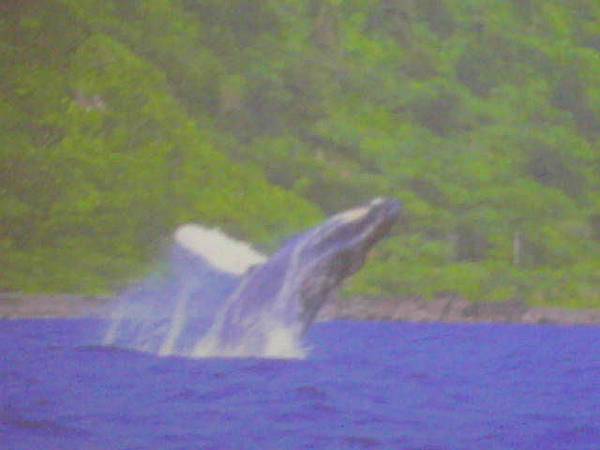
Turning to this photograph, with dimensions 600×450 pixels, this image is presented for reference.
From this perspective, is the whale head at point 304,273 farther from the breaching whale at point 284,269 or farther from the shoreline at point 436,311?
the shoreline at point 436,311

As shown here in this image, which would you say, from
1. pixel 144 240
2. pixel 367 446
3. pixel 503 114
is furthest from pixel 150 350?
pixel 503 114

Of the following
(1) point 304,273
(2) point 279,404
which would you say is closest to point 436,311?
(1) point 304,273

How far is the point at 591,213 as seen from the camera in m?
49.1

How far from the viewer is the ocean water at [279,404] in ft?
19.4

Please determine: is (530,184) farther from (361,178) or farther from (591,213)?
(361,178)

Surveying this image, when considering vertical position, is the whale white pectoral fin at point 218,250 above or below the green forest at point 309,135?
A: below

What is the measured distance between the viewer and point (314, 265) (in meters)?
7.47

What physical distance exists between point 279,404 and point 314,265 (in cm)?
89

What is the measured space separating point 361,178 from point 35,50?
13.1m

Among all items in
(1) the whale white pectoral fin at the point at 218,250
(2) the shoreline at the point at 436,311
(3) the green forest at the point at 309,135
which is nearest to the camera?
(1) the whale white pectoral fin at the point at 218,250

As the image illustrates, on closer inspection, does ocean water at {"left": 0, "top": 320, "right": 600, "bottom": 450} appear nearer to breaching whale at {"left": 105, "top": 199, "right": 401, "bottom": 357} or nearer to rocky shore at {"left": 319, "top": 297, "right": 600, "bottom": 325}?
breaching whale at {"left": 105, "top": 199, "right": 401, "bottom": 357}

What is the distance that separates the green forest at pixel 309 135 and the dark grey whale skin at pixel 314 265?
2469 centimetres

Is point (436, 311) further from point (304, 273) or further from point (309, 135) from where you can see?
point (304, 273)

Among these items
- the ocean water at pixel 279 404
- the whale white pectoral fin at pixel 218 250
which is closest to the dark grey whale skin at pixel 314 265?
the whale white pectoral fin at pixel 218 250
